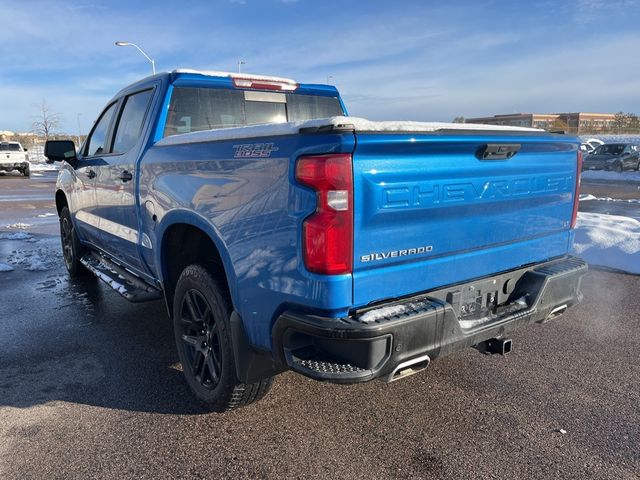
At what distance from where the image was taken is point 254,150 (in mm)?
2479

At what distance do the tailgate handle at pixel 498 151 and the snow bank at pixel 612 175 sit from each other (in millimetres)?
23269

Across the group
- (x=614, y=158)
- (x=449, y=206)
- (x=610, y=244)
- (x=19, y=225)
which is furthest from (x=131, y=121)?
(x=614, y=158)

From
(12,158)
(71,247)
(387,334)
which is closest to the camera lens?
(387,334)

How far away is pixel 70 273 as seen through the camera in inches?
256

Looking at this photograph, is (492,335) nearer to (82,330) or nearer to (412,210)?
(412,210)

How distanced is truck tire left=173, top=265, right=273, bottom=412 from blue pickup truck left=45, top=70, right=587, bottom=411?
0.04 feet

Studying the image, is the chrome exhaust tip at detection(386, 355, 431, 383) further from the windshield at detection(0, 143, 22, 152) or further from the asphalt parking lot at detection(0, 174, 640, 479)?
the windshield at detection(0, 143, 22, 152)

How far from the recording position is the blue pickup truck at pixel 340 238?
223 centimetres

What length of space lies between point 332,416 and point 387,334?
1.10 meters

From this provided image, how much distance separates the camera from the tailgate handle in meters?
2.65

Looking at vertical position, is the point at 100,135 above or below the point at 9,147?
above

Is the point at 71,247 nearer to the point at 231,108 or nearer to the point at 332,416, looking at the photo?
the point at 231,108

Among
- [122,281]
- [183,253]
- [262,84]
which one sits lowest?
[122,281]

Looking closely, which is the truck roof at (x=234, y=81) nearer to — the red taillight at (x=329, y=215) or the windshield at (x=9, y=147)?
the red taillight at (x=329, y=215)
